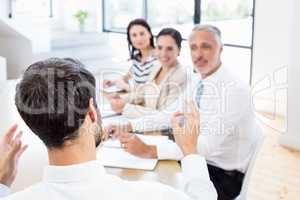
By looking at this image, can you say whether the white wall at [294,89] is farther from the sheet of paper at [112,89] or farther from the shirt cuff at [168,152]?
the shirt cuff at [168,152]

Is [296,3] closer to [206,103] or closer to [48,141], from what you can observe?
[206,103]

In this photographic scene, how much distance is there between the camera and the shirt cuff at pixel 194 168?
1.39 meters

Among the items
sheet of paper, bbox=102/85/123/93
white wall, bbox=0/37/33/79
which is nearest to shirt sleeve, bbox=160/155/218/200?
sheet of paper, bbox=102/85/123/93

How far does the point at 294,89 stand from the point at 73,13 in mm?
4549

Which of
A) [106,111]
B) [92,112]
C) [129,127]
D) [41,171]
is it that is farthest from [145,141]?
[92,112]

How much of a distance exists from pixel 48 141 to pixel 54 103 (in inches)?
4.2

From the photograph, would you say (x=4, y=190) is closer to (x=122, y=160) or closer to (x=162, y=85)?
(x=122, y=160)

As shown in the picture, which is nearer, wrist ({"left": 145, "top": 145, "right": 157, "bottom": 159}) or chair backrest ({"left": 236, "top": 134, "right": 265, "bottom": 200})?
wrist ({"left": 145, "top": 145, "right": 157, "bottom": 159})

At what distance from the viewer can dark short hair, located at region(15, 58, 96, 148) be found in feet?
3.43

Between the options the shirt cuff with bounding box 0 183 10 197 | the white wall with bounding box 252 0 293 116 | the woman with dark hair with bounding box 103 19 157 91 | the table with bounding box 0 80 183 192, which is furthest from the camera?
the white wall with bounding box 252 0 293 116

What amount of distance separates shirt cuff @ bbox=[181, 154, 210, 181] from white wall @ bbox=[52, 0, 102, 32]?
252 inches

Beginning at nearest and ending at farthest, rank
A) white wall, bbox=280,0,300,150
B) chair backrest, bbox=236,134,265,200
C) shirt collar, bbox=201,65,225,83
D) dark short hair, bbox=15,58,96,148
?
dark short hair, bbox=15,58,96,148, chair backrest, bbox=236,134,265,200, shirt collar, bbox=201,65,225,83, white wall, bbox=280,0,300,150

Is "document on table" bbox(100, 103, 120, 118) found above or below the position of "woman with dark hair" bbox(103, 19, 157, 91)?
below

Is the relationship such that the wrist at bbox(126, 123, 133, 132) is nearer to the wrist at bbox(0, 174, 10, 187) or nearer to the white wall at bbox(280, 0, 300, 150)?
the wrist at bbox(0, 174, 10, 187)
